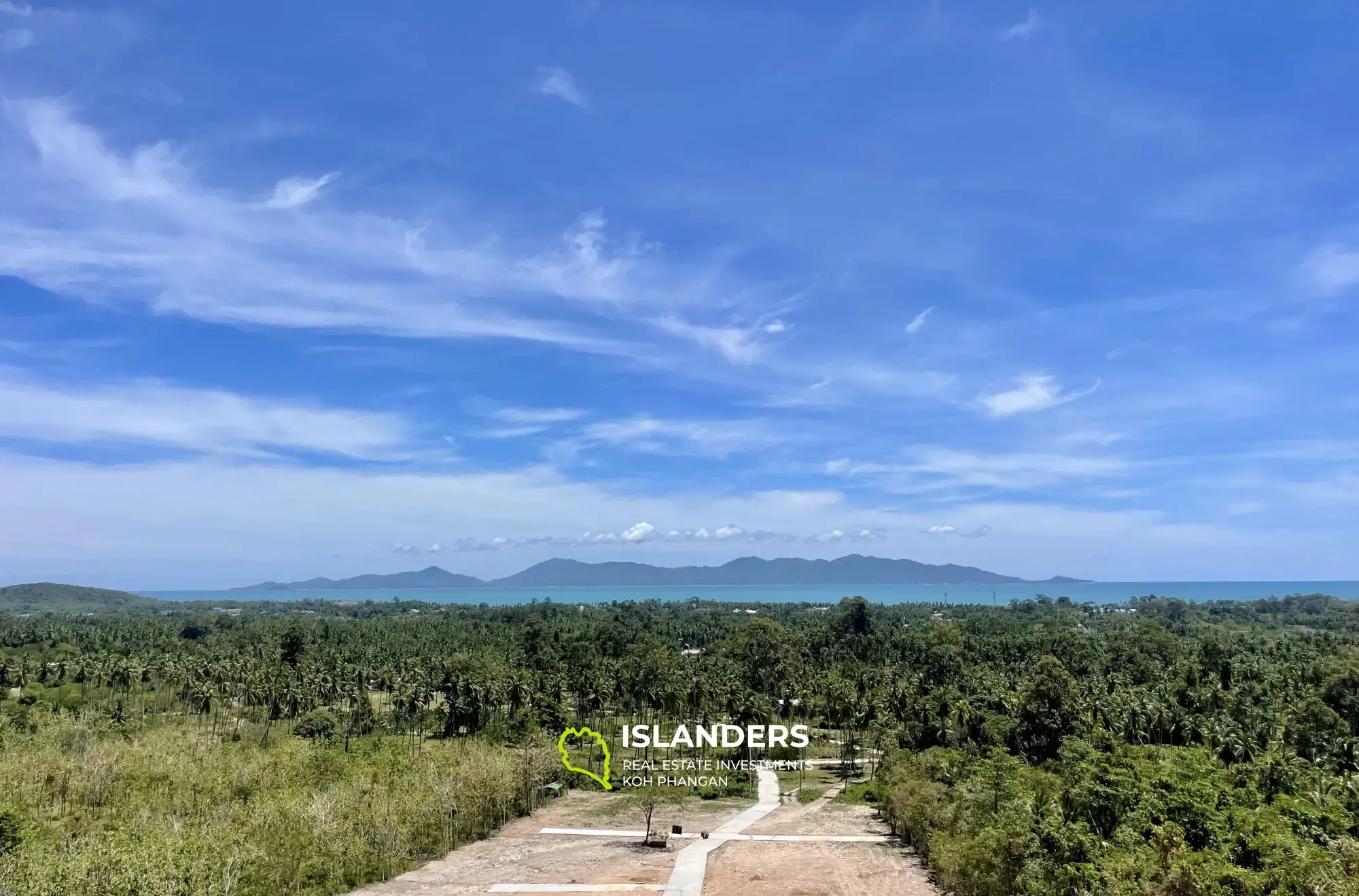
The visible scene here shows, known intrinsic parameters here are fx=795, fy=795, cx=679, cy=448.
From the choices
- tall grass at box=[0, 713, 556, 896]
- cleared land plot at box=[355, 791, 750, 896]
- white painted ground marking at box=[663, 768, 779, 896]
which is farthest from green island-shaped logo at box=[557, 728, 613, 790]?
white painted ground marking at box=[663, 768, 779, 896]

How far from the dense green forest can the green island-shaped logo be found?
7.80ft

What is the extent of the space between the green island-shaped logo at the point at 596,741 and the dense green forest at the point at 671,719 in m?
2.38

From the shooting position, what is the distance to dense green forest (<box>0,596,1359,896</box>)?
105 ft

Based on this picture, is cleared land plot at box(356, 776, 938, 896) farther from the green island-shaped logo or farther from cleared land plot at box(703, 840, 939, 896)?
the green island-shaped logo

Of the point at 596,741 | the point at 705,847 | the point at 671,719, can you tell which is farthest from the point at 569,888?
the point at 671,719

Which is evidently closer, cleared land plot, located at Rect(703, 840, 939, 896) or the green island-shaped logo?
cleared land plot, located at Rect(703, 840, 939, 896)

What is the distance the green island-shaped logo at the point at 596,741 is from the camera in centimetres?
8000

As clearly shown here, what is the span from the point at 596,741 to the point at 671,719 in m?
9.91

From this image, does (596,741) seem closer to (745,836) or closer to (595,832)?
(595,832)

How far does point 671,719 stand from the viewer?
323 feet

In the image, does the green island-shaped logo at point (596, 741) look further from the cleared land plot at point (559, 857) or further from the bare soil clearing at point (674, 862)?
the bare soil clearing at point (674, 862)

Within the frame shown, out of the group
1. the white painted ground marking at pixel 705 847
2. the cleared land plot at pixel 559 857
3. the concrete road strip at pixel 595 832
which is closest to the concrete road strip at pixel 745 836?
the concrete road strip at pixel 595 832

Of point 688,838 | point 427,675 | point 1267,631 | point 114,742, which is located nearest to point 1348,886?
point 688,838

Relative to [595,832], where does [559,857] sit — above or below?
above
